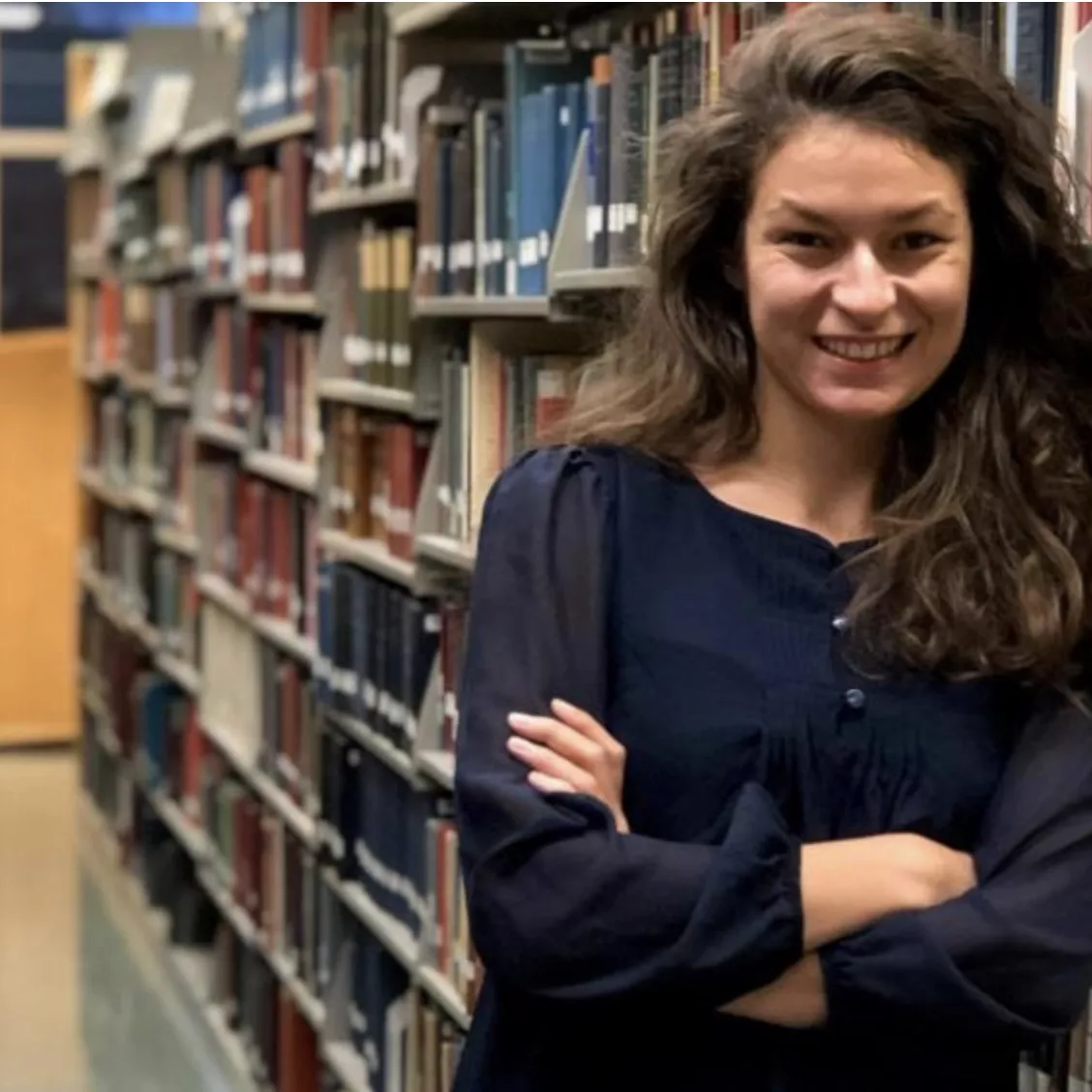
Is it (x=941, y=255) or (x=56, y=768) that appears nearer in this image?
(x=941, y=255)

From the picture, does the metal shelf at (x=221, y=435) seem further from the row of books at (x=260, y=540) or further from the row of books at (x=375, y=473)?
the row of books at (x=375, y=473)

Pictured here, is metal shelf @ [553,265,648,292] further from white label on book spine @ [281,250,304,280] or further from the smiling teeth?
white label on book spine @ [281,250,304,280]

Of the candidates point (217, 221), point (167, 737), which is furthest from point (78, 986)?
point (217, 221)

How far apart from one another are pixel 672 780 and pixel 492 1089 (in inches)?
11.7

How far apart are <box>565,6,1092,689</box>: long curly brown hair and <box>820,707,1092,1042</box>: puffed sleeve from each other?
88 mm

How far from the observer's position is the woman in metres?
1.47

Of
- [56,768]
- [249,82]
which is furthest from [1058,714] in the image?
[56,768]

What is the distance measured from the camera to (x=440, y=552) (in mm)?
2826

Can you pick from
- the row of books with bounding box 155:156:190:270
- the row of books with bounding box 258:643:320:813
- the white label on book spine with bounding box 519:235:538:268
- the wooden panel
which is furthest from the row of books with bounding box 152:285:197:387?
the white label on book spine with bounding box 519:235:538:268

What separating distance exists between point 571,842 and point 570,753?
67 millimetres

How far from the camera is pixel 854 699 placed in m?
1.52

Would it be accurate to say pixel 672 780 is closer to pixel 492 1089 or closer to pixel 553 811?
pixel 553 811

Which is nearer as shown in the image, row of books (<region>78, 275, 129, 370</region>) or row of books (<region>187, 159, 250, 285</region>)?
row of books (<region>187, 159, 250, 285</region>)

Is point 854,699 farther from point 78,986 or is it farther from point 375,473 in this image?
point 78,986
